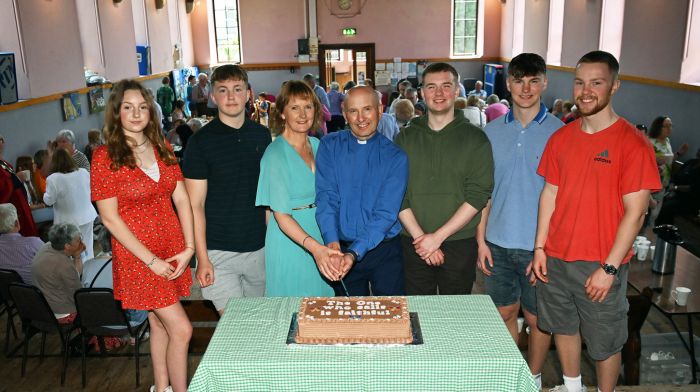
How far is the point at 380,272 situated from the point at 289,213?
0.51 metres

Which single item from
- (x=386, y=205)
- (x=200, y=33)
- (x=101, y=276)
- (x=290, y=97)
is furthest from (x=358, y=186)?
(x=200, y=33)

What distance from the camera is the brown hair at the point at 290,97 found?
2766 mm

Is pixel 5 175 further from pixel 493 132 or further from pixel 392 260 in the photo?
pixel 493 132

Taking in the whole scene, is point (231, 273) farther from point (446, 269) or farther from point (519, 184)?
point (519, 184)

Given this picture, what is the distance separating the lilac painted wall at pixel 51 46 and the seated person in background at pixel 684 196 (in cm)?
791

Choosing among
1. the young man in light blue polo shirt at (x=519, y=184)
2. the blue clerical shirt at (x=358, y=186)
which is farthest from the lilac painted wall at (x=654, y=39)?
the blue clerical shirt at (x=358, y=186)

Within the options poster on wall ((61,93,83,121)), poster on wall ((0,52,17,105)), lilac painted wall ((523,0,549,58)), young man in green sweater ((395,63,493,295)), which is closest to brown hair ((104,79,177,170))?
young man in green sweater ((395,63,493,295))

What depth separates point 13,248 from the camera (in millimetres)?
4359

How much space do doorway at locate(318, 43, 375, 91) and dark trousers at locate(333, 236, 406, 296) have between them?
13.5 meters

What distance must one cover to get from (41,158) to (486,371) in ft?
18.7

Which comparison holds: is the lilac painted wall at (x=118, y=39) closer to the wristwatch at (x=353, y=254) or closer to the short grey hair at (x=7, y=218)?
the short grey hair at (x=7, y=218)

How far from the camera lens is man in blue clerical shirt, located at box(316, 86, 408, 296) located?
106 inches

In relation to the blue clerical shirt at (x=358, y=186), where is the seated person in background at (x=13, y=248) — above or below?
below

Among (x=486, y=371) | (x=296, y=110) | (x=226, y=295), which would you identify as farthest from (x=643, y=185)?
(x=226, y=295)
